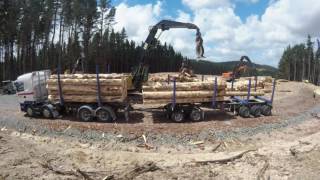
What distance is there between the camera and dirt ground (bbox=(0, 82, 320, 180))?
11992 mm

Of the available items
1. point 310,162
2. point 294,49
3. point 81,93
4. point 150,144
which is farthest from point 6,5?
point 294,49

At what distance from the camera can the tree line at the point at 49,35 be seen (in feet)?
173

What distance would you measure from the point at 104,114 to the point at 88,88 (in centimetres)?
138

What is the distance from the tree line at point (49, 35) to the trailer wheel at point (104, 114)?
2945 centimetres

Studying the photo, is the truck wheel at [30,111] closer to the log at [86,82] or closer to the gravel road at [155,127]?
the gravel road at [155,127]

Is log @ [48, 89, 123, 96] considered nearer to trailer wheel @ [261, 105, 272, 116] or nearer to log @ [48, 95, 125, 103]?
log @ [48, 95, 125, 103]

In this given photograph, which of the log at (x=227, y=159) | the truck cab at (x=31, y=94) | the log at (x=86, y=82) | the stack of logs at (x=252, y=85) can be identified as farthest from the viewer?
the stack of logs at (x=252, y=85)

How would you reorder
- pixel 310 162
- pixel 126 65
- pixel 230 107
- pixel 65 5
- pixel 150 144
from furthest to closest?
1. pixel 126 65
2. pixel 65 5
3. pixel 230 107
4. pixel 150 144
5. pixel 310 162

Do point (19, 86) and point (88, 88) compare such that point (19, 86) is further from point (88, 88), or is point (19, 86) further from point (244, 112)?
point (244, 112)

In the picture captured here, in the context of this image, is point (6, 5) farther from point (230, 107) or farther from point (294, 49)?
point (294, 49)

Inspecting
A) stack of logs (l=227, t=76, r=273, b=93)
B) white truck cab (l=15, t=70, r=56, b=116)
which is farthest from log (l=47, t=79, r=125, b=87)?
stack of logs (l=227, t=76, r=273, b=93)

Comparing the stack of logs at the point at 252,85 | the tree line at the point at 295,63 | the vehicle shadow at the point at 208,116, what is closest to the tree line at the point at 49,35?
the stack of logs at the point at 252,85

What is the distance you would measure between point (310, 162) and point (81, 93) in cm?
1037

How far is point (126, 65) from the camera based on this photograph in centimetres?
7594
